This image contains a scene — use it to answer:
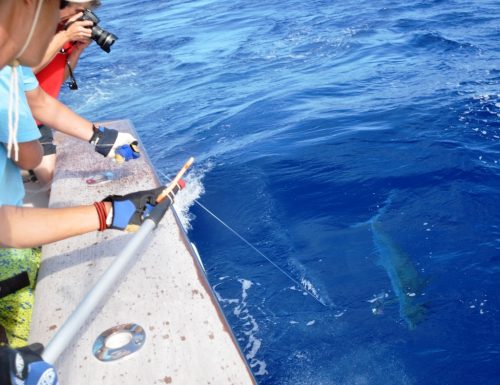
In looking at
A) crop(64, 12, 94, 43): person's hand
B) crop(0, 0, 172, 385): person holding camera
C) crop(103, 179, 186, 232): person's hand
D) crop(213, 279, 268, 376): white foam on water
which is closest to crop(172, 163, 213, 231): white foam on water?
crop(213, 279, 268, 376): white foam on water

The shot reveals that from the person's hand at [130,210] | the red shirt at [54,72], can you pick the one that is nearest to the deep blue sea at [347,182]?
the person's hand at [130,210]

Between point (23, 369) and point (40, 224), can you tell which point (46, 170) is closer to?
point (40, 224)

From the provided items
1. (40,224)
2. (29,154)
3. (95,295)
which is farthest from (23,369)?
(29,154)

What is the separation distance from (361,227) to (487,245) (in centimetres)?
112

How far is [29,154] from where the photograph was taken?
249 centimetres

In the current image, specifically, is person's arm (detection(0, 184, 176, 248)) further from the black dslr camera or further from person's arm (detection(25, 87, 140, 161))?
the black dslr camera

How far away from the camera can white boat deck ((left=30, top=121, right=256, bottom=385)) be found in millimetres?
1843

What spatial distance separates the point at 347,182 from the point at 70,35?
328 centimetres

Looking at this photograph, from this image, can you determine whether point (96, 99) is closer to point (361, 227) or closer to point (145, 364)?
point (361, 227)

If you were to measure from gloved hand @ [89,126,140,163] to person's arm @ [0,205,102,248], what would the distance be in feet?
3.90

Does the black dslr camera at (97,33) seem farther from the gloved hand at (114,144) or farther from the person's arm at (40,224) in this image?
the person's arm at (40,224)

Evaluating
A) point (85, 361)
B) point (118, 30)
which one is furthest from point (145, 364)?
point (118, 30)

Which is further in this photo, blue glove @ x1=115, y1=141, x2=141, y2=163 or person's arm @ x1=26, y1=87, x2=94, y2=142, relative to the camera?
blue glove @ x1=115, y1=141, x2=141, y2=163

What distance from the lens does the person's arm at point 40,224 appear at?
6.33 ft
